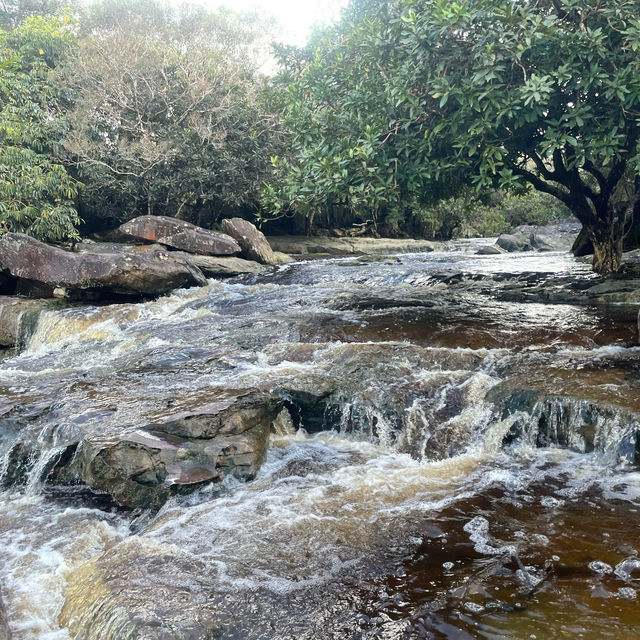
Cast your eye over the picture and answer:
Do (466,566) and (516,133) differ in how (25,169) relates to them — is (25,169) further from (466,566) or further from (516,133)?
(466,566)

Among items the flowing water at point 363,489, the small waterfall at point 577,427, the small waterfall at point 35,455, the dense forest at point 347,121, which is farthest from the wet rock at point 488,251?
A: the small waterfall at point 35,455

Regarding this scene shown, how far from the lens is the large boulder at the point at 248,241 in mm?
19281

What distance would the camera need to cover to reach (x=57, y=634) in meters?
3.60

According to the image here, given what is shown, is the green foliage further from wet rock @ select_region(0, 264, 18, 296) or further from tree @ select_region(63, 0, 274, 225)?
wet rock @ select_region(0, 264, 18, 296)

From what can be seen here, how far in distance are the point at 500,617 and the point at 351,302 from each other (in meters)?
9.41

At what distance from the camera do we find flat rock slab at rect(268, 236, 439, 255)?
23.2m

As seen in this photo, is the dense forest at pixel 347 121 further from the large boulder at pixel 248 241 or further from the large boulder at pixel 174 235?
the large boulder at pixel 248 241

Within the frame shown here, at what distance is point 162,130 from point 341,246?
8582 millimetres

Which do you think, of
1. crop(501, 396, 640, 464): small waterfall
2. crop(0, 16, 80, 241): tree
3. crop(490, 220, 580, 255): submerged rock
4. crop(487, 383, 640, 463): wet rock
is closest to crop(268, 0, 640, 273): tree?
crop(487, 383, 640, 463): wet rock

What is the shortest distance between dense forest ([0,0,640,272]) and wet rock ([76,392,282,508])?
514cm

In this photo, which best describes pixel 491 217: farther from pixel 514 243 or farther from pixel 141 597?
pixel 141 597

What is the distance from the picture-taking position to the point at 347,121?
33.2ft

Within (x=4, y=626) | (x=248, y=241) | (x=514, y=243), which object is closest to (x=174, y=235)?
(x=248, y=241)

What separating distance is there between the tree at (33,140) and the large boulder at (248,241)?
16.8 feet
